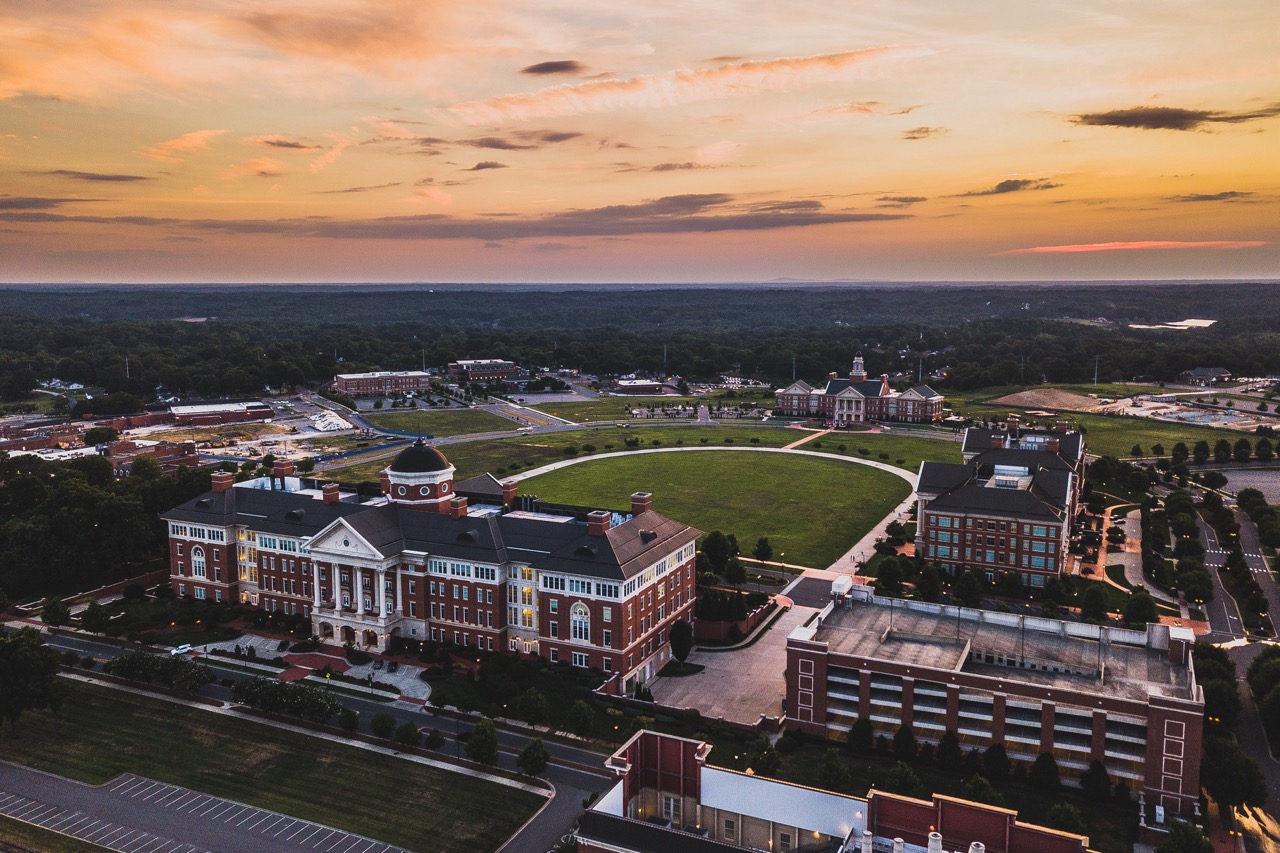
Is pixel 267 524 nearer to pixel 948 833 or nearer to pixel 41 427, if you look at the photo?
pixel 948 833

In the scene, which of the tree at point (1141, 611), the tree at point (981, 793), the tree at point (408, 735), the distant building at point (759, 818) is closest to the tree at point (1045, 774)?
the tree at point (981, 793)

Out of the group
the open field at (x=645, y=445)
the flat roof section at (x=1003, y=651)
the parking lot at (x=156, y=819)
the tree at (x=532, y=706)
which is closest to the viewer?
the parking lot at (x=156, y=819)

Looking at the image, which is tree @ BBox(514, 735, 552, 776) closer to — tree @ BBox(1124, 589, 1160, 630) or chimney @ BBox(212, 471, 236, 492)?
chimney @ BBox(212, 471, 236, 492)

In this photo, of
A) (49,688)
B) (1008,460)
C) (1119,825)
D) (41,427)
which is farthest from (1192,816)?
(41,427)

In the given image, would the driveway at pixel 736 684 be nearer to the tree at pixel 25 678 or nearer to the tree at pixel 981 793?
the tree at pixel 981 793

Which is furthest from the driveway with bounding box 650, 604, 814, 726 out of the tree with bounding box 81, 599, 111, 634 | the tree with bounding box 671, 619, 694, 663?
the tree with bounding box 81, 599, 111, 634

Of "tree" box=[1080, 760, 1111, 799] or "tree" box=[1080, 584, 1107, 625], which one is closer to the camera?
"tree" box=[1080, 760, 1111, 799]
